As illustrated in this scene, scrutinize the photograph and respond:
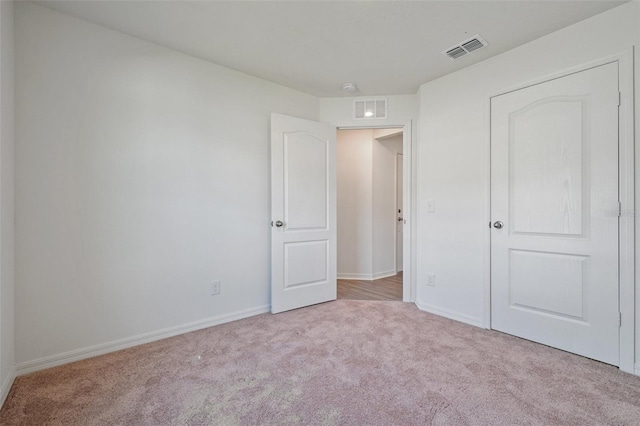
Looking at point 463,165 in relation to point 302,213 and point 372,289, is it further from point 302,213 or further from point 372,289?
point 372,289

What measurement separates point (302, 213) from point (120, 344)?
1.86 metres

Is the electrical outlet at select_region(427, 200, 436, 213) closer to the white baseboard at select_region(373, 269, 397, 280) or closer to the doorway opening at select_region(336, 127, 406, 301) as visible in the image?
the doorway opening at select_region(336, 127, 406, 301)

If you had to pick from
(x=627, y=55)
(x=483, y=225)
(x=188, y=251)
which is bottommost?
(x=188, y=251)

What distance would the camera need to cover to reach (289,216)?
2.98 metres

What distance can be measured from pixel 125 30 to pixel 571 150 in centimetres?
335

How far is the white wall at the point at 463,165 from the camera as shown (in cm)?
222

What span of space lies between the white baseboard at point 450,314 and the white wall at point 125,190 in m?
1.65

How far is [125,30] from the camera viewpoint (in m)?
2.12

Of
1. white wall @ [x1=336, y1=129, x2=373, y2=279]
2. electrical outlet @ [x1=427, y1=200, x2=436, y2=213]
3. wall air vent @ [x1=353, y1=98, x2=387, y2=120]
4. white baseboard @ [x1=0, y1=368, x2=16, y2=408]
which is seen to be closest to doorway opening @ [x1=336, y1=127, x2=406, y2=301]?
white wall @ [x1=336, y1=129, x2=373, y2=279]

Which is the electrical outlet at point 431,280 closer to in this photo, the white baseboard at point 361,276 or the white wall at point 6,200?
the white baseboard at point 361,276

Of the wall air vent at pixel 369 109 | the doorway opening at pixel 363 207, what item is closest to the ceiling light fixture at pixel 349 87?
the wall air vent at pixel 369 109

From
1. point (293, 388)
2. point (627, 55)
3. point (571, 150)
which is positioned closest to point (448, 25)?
point (627, 55)

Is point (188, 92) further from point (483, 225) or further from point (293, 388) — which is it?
point (483, 225)

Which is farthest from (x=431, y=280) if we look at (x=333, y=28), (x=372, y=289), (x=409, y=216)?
(x=333, y=28)
